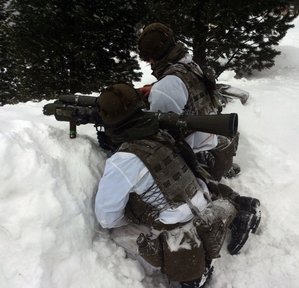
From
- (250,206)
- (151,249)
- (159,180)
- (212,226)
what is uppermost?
(159,180)

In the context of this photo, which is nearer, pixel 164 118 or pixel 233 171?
pixel 164 118

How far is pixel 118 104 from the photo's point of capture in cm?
268

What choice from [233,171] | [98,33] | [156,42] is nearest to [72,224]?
[156,42]

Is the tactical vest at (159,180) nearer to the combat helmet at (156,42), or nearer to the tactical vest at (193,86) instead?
the tactical vest at (193,86)

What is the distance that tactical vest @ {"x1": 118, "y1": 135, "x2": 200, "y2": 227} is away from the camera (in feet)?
8.99

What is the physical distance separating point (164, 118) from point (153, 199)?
722 millimetres

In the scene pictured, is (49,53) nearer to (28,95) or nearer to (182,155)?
(28,95)

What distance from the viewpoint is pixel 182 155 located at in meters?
3.10

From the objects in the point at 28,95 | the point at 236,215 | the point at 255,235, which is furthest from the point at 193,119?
the point at 28,95

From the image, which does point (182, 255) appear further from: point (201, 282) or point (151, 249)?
point (201, 282)

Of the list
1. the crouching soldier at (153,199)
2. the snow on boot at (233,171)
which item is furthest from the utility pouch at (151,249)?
the snow on boot at (233,171)

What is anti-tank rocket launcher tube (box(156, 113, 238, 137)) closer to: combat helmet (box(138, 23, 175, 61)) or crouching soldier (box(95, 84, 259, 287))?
crouching soldier (box(95, 84, 259, 287))

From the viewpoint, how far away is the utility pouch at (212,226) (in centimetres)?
286

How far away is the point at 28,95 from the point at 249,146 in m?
5.66
